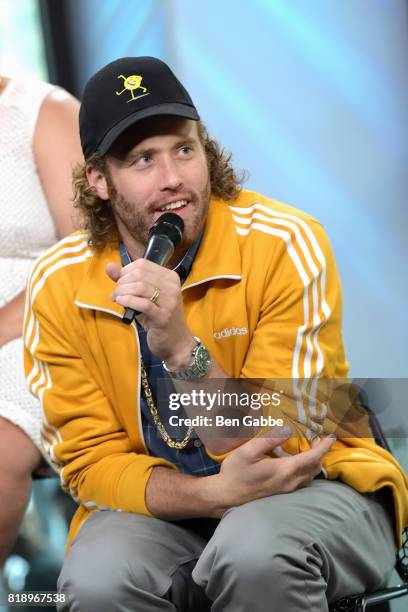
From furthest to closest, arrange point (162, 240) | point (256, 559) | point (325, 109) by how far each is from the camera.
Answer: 1. point (325, 109)
2. point (162, 240)
3. point (256, 559)

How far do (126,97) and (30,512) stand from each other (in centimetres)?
151

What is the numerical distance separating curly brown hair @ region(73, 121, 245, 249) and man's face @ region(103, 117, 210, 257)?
0.08m

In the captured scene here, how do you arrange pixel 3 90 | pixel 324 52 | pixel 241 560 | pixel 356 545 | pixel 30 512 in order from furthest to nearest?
pixel 324 52 < pixel 30 512 < pixel 3 90 < pixel 356 545 < pixel 241 560

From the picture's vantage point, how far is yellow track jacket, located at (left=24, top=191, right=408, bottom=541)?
1820 millimetres

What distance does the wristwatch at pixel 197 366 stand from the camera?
1.74 m

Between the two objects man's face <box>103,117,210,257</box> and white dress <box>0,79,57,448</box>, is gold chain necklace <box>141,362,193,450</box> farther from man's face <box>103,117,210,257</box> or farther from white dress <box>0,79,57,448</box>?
white dress <box>0,79,57,448</box>

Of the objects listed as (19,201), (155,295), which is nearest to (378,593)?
(155,295)

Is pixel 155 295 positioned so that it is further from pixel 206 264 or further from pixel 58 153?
pixel 58 153

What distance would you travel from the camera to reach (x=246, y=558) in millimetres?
1584

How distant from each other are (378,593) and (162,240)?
70 cm

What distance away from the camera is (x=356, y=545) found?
1.71 m

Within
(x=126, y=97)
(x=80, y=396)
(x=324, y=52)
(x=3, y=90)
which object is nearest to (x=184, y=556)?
(x=80, y=396)

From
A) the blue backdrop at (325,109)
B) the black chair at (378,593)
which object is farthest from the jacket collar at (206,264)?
the blue backdrop at (325,109)

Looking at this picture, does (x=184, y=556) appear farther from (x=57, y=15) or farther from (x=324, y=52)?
(x=57, y=15)
